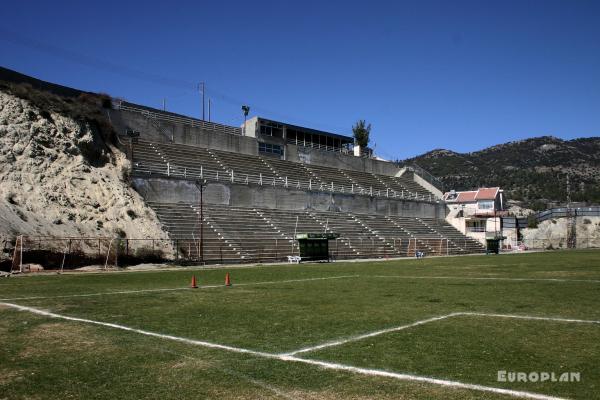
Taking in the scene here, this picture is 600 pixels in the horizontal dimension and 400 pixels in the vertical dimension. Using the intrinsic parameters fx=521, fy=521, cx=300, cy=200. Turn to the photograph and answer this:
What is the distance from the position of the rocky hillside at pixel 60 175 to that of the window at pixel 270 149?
70.3ft

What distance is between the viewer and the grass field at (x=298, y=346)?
5570 millimetres

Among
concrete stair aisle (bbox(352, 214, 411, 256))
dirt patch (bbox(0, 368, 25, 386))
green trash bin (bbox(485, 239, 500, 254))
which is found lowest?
dirt patch (bbox(0, 368, 25, 386))

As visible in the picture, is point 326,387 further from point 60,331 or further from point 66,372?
point 60,331

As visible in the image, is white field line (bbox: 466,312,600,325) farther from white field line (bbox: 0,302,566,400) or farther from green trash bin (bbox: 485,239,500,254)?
green trash bin (bbox: 485,239,500,254)

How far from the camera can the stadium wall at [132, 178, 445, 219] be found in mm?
43513

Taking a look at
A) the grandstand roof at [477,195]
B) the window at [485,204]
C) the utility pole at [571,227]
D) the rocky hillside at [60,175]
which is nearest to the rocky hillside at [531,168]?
the grandstand roof at [477,195]

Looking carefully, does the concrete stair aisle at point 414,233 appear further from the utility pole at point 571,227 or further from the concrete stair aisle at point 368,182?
the utility pole at point 571,227

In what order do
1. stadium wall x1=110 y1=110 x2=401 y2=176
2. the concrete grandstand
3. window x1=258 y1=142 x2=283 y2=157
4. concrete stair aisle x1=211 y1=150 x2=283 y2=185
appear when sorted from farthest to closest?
window x1=258 y1=142 x2=283 y2=157 < concrete stair aisle x1=211 y1=150 x2=283 y2=185 < stadium wall x1=110 y1=110 x2=401 y2=176 < the concrete grandstand

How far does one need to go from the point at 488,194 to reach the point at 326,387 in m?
101

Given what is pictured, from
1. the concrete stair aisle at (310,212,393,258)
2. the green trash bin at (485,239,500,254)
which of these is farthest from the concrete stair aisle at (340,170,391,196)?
the green trash bin at (485,239,500,254)

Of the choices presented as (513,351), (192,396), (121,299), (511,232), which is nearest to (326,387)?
(192,396)

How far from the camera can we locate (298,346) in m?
7.62

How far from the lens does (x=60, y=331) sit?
8891 millimetres

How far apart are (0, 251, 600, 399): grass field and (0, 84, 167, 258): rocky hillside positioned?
22237 millimetres
